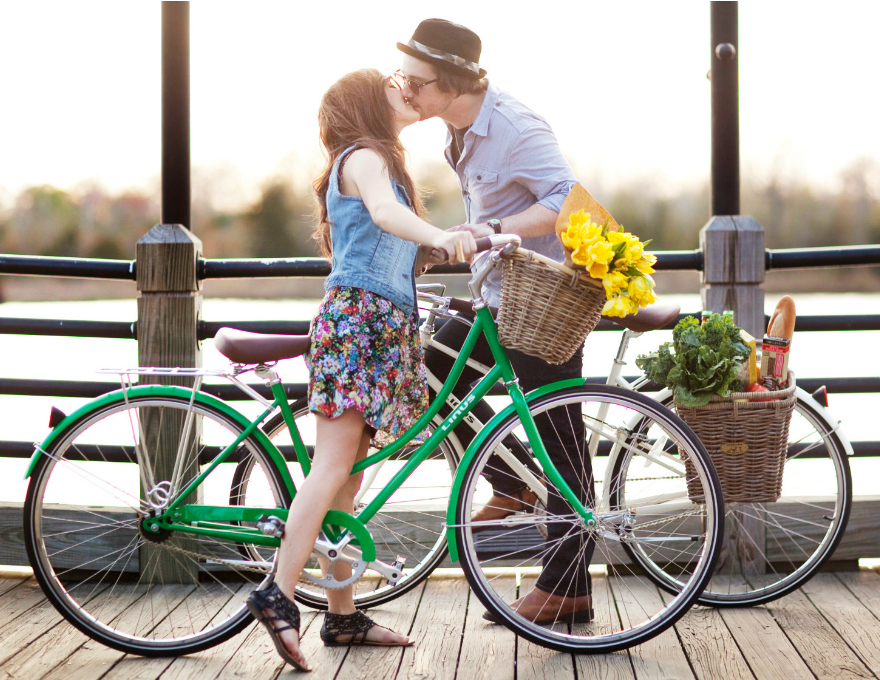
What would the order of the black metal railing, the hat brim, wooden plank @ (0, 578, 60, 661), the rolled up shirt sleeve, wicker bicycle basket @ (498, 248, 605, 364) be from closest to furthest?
wicker bicycle basket @ (498, 248, 605, 364) → the hat brim → the rolled up shirt sleeve → wooden plank @ (0, 578, 60, 661) → the black metal railing

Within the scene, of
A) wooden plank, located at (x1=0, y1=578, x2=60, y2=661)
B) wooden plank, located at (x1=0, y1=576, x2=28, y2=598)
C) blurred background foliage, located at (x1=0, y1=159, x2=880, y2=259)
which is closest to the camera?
wooden plank, located at (x1=0, y1=578, x2=60, y2=661)

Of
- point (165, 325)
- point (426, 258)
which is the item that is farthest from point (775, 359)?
point (165, 325)

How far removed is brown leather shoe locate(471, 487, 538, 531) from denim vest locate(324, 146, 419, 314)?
2.55 feet

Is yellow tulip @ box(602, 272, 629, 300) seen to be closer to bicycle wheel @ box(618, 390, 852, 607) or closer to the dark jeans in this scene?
the dark jeans

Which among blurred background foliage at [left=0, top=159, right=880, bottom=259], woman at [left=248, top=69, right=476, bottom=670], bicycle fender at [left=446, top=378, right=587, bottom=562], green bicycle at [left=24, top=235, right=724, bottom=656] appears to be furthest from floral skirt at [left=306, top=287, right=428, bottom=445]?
blurred background foliage at [left=0, top=159, right=880, bottom=259]

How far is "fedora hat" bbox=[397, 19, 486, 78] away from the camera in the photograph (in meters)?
2.34

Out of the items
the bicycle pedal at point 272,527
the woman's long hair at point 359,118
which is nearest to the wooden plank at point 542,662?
the bicycle pedal at point 272,527

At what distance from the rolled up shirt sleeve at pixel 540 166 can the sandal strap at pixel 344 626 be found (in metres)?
1.36

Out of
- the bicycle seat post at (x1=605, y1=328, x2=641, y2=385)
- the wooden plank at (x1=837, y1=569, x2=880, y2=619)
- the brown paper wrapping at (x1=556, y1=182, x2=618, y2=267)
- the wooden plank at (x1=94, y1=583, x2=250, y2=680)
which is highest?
the brown paper wrapping at (x1=556, y1=182, x2=618, y2=267)

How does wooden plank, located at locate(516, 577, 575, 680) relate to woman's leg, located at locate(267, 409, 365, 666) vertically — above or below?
below

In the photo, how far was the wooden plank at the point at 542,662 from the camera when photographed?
2.26 meters

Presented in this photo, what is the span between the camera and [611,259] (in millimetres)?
2102

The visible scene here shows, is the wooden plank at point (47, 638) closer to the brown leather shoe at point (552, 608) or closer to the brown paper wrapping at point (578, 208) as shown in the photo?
the brown leather shoe at point (552, 608)

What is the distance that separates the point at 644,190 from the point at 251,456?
3782cm
